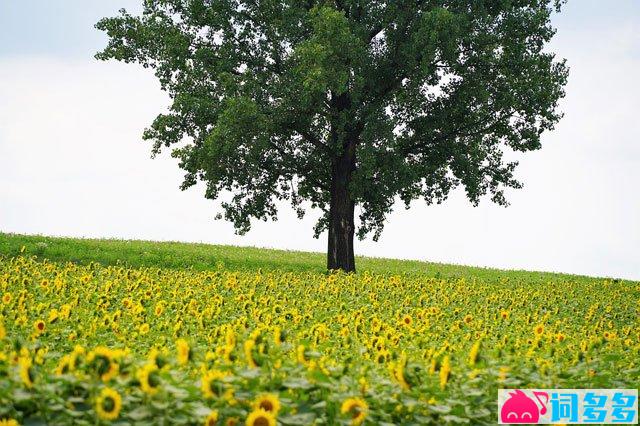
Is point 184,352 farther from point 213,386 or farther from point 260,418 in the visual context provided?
point 260,418

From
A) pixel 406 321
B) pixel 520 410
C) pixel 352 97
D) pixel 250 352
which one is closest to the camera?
pixel 250 352

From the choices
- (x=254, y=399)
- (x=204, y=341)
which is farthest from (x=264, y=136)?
(x=254, y=399)

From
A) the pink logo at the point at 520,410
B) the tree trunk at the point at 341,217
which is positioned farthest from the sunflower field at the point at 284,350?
the tree trunk at the point at 341,217

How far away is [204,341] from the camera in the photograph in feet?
37.3

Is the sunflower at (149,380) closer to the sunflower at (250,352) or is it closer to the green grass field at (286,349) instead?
the green grass field at (286,349)

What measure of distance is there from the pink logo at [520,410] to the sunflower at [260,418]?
241cm

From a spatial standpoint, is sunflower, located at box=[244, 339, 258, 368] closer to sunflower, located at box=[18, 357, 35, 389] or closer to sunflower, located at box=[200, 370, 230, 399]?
sunflower, located at box=[200, 370, 230, 399]

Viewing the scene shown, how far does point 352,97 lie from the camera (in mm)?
25812

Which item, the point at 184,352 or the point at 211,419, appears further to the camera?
the point at 184,352

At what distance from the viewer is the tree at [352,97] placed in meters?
25.9

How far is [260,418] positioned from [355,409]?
0.84 meters

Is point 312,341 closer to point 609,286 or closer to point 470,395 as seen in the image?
point 470,395

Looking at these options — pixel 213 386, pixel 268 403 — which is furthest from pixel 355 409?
pixel 213 386

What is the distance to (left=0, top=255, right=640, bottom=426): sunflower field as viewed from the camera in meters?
5.43
